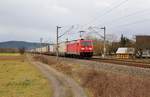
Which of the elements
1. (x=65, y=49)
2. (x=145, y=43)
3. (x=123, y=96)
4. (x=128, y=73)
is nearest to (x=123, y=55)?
(x=145, y=43)

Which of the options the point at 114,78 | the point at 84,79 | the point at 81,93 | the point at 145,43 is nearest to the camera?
the point at 114,78

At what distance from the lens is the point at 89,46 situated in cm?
6081

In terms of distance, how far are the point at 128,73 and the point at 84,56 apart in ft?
124

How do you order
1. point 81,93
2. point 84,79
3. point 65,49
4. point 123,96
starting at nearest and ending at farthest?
point 123,96
point 81,93
point 84,79
point 65,49

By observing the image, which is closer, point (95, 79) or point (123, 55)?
point (95, 79)

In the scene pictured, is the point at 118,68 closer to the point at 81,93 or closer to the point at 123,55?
the point at 81,93

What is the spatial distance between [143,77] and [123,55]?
60.0m

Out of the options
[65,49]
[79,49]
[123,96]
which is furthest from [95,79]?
[65,49]

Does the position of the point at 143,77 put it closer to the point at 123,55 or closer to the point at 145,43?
the point at 123,55

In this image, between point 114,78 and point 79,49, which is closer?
point 114,78

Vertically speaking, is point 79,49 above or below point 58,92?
above

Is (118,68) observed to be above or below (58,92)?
above

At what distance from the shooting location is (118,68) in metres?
25.6

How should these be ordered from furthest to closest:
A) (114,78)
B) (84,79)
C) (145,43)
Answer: (145,43), (84,79), (114,78)
